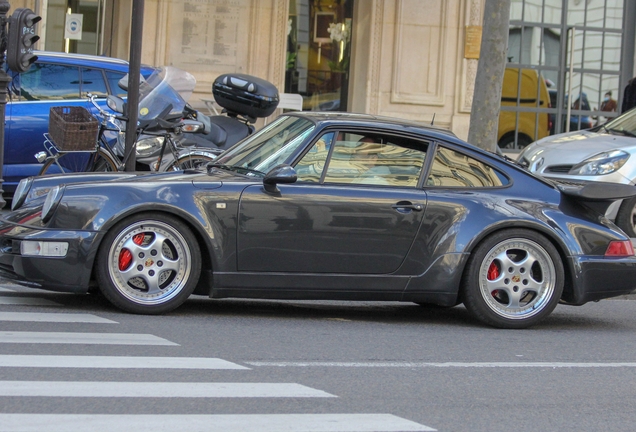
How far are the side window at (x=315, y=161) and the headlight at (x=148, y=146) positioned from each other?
470 cm

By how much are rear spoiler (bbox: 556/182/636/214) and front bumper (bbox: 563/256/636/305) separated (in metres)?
0.42

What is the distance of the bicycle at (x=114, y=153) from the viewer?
11.2 m

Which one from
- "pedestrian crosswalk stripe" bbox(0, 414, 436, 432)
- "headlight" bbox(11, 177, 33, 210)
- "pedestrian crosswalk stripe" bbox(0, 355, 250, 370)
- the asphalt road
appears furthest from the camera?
"headlight" bbox(11, 177, 33, 210)

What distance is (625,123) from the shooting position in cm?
1404

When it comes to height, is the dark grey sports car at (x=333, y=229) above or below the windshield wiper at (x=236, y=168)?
below

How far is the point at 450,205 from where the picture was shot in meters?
7.49

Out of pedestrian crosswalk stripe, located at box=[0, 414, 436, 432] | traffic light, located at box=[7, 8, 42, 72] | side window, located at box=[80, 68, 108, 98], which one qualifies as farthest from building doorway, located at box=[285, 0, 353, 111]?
pedestrian crosswalk stripe, located at box=[0, 414, 436, 432]

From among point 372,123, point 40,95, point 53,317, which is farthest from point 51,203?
point 40,95

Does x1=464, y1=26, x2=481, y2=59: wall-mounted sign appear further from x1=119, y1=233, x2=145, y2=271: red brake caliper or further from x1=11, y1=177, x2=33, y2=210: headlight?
x1=119, y1=233, x2=145, y2=271: red brake caliper

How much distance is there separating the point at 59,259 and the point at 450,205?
268cm

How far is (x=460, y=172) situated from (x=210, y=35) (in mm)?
10772

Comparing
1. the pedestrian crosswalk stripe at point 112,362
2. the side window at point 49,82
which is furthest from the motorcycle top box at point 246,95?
the pedestrian crosswalk stripe at point 112,362

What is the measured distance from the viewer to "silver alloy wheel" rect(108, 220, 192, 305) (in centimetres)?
689

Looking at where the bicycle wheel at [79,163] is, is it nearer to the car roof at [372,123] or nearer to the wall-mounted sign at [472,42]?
the car roof at [372,123]
